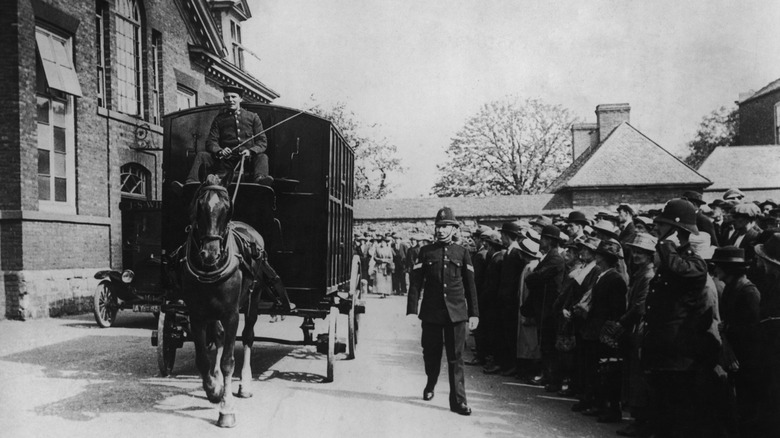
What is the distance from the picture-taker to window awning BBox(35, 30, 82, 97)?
483 inches

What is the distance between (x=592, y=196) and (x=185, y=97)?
2019 cm

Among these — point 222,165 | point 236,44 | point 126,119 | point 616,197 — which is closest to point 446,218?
point 222,165

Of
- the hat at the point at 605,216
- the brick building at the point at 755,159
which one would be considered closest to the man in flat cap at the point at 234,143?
the hat at the point at 605,216

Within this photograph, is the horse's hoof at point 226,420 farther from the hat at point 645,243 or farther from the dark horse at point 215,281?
the hat at point 645,243

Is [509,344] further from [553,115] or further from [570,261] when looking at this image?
[553,115]

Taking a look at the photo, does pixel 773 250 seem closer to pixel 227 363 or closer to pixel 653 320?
pixel 653 320

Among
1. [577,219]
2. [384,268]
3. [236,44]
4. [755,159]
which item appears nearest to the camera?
[577,219]

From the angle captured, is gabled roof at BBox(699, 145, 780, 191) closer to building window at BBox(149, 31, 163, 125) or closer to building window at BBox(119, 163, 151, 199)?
building window at BBox(149, 31, 163, 125)

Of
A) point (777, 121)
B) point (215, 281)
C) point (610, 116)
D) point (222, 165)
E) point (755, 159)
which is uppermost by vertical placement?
point (610, 116)

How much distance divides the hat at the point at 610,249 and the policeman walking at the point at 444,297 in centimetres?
134

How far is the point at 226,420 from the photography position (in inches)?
202

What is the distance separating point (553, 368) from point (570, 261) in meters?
1.32

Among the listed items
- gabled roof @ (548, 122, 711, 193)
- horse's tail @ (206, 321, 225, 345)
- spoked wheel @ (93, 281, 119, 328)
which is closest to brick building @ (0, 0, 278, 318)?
spoked wheel @ (93, 281, 119, 328)

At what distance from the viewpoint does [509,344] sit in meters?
7.99
